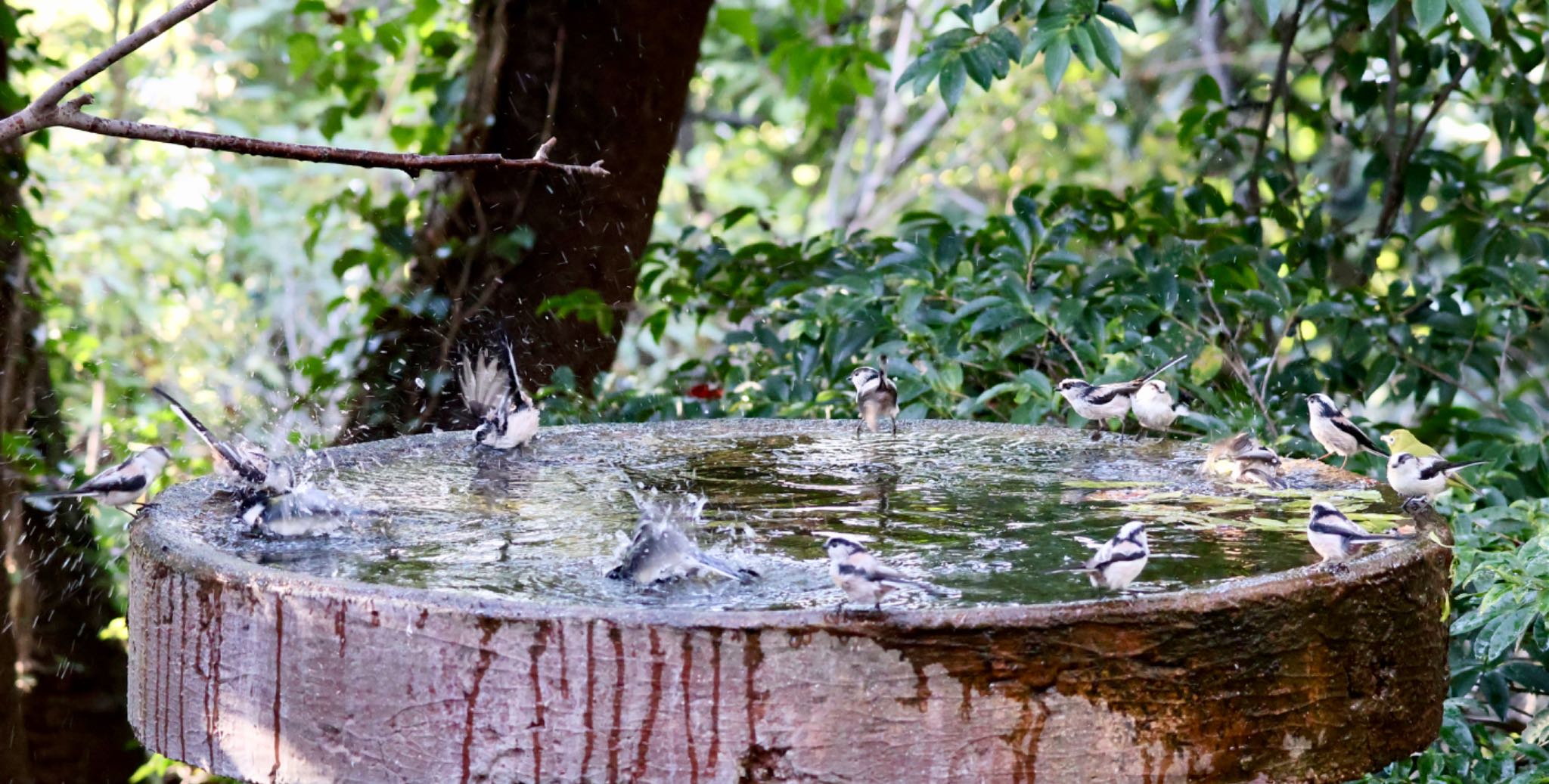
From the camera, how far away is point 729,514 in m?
3.03

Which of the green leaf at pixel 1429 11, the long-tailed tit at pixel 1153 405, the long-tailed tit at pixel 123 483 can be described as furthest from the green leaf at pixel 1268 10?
the long-tailed tit at pixel 123 483

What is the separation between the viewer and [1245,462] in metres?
3.35

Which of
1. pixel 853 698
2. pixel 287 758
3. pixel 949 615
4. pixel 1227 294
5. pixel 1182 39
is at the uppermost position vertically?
pixel 1182 39

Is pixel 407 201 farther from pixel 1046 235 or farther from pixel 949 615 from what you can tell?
pixel 949 615

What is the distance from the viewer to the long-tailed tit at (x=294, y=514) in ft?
8.65

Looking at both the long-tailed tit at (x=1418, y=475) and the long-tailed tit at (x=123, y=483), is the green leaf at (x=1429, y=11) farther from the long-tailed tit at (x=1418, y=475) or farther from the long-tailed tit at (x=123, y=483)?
the long-tailed tit at (x=123, y=483)

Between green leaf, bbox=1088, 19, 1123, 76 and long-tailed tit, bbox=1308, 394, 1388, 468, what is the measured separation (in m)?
1.10

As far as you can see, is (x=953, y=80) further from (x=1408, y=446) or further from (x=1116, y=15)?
(x=1408, y=446)

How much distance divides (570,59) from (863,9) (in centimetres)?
523

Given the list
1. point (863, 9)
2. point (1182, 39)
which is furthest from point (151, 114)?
point (1182, 39)

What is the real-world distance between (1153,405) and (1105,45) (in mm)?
1073

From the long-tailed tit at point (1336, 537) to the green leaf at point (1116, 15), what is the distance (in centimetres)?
212

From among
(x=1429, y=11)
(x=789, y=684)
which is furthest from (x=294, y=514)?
(x=1429, y=11)

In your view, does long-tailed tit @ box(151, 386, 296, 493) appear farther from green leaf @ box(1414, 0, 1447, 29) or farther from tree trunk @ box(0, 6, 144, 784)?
green leaf @ box(1414, 0, 1447, 29)
